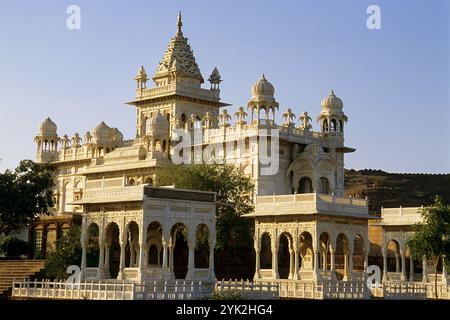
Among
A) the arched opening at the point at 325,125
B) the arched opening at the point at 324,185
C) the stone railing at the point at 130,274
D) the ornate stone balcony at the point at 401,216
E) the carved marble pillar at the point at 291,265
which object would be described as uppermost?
the arched opening at the point at 325,125

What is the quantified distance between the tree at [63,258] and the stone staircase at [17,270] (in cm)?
87

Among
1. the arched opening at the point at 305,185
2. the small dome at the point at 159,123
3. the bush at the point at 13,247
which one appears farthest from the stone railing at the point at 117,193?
the small dome at the point at 159,123

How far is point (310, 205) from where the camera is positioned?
4516 centimetres

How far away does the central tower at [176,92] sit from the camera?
74.2 m

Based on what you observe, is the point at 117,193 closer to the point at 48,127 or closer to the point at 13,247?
the point at 13,247

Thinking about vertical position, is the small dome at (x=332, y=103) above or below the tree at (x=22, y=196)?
above

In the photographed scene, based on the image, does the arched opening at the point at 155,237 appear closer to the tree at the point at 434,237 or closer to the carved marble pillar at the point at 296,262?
the carved marble pillar at the point at 296,262

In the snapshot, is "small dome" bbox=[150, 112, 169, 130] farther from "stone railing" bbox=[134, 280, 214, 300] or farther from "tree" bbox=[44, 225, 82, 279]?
"stone railing" bbox=[134, 280, 214, 300]

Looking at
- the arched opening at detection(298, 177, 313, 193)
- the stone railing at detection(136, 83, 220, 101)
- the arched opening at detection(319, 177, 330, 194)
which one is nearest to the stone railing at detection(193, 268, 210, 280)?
the arched opening at detection(298, 177, 313, 193)

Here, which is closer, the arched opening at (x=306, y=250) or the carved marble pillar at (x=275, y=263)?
the carved marble pillar at (x=275, y=263)
